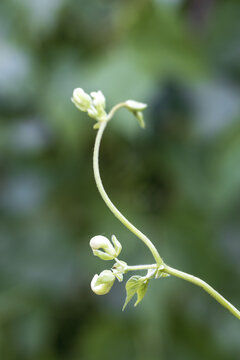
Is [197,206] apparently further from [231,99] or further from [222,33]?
[222,33]

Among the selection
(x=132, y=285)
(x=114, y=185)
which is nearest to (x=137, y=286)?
(x=132, y=285)

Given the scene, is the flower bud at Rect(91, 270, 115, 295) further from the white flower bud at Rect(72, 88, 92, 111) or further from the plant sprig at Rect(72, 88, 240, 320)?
the white flower bud at Rect(72, 88, 92, 111)

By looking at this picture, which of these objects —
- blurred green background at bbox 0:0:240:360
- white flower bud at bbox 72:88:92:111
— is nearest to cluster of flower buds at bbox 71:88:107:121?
white flower bud at bbox 72:88:92:111

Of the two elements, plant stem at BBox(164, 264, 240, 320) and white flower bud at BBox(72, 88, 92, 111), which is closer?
plant stem at BBox(164, 264, 240, 320)

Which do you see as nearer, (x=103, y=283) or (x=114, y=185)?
(x=103, y=283)

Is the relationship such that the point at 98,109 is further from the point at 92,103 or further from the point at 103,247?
the point at 103,247

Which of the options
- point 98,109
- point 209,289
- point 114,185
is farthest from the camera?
point 114,185

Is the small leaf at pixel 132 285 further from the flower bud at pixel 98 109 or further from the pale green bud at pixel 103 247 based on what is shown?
the flower bud at pixel 98 109

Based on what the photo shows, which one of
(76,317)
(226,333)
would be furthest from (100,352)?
(226,333)

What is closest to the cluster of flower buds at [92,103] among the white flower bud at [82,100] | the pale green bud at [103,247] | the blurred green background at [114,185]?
the white flower bud at [82,100]
